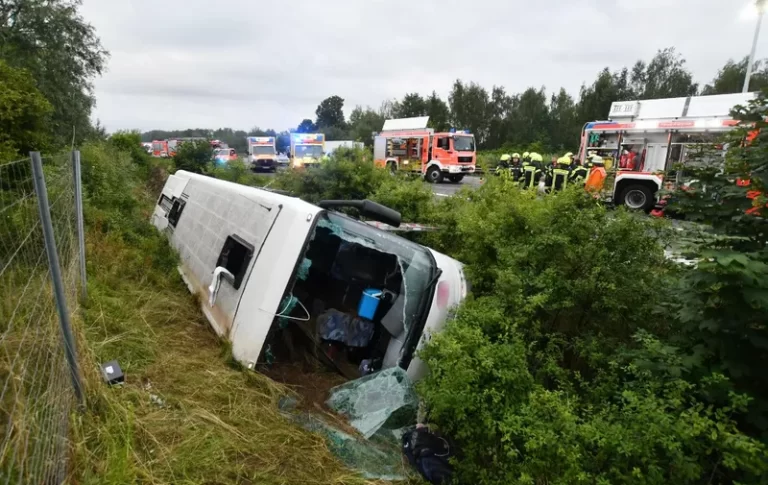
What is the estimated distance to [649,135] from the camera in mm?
12141

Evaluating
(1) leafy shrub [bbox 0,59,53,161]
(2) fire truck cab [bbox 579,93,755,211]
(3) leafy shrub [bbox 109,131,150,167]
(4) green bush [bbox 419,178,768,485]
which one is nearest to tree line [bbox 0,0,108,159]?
(3) leafy shrub [bbox 109,131,150,167]

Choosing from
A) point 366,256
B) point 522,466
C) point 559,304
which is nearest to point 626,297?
point 559,304

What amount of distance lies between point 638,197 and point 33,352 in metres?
13.1

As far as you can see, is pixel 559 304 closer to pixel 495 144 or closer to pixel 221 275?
pixel 221 275

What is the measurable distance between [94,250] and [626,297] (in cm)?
539

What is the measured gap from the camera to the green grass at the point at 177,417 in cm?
205

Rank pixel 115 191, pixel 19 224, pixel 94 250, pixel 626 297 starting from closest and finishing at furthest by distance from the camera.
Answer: pixel 19 224
pixel 626 297
pixel 94 250
pixel 115 191

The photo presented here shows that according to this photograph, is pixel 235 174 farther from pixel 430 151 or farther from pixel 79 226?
pixel 430 151

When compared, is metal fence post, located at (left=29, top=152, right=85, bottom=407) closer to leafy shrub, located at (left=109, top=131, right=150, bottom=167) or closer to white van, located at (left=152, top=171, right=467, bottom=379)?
white van, located at (left=152, top=171, right=467, bottom=379)

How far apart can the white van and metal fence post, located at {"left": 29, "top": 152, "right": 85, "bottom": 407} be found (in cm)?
98

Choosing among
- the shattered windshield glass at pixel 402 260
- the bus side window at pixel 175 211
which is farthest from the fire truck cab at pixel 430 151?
the shattered windshield glass at pixel 402 260

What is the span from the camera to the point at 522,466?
6.64ft

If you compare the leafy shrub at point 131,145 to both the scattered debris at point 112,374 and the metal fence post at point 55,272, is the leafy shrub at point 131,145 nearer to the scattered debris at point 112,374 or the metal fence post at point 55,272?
the scattered debris at point 112,374

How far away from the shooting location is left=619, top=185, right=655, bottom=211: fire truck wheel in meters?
11.6
